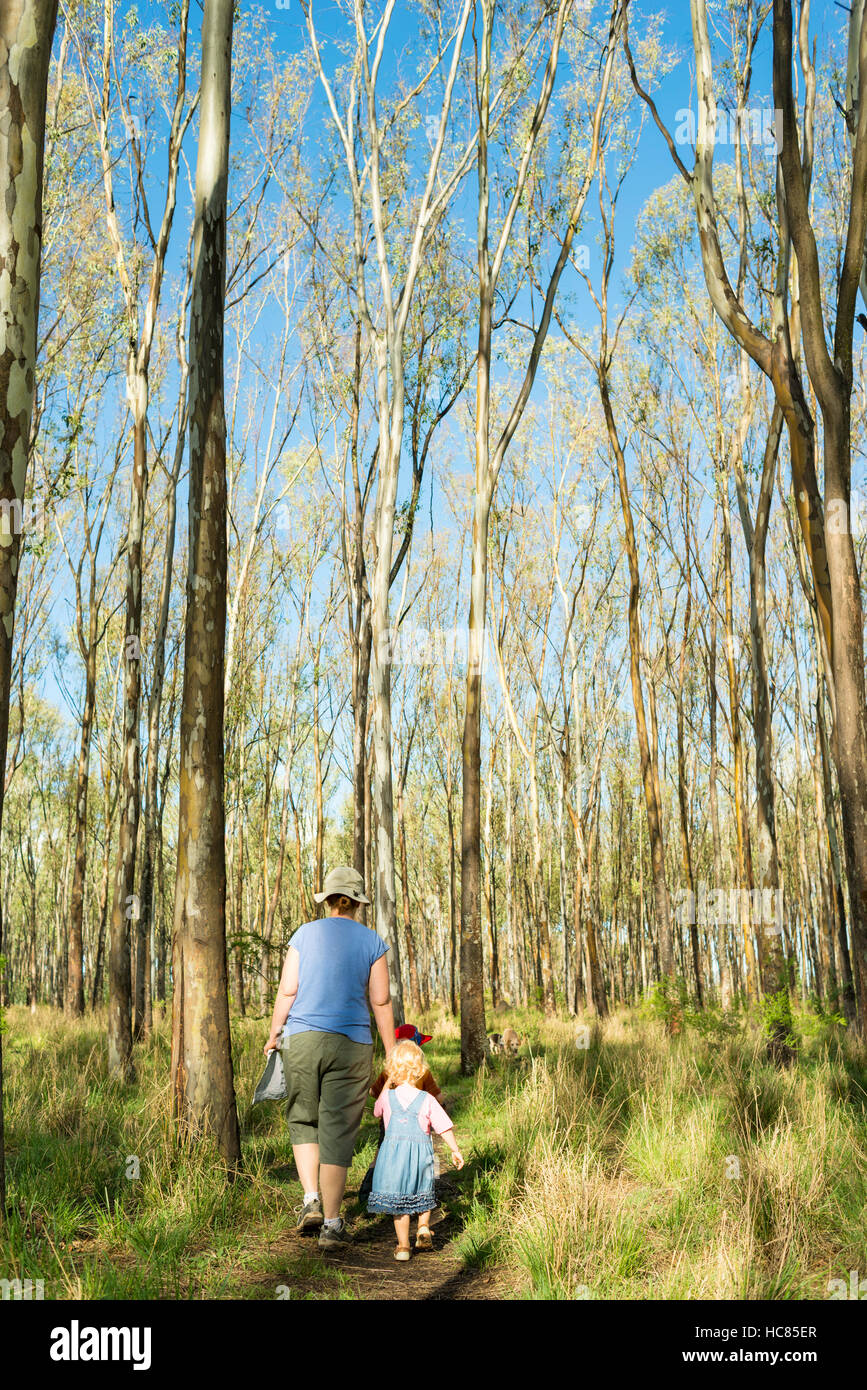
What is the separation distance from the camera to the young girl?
3754 mm

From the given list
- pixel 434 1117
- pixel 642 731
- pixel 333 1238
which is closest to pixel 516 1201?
pixel 434 1117

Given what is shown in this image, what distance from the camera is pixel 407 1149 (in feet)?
12.6

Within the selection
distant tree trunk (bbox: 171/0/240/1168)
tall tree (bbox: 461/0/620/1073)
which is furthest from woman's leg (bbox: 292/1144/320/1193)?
tall tree (bbox: 461/0/620/1073)

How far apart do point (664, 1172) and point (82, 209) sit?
1267 centimetres

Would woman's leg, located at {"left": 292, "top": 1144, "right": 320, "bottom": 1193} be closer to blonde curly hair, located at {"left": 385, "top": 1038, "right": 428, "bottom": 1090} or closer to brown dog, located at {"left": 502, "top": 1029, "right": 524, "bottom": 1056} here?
blonde curly hair, located at {"left": 385, "top": 1038, "right": 428, "bottom": 1090}

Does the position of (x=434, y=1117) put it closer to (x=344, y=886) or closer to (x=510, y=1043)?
(x=344, y=886)

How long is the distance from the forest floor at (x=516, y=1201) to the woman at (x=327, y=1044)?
26 cm

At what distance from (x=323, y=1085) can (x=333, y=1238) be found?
59cm

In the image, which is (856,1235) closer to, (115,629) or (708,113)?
(708,113)

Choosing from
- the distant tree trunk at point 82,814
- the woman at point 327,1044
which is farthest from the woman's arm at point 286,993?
the distant tree trunk at point 82,814

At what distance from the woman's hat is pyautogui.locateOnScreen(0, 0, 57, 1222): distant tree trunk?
5.68 feet

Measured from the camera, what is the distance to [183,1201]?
3809mm
